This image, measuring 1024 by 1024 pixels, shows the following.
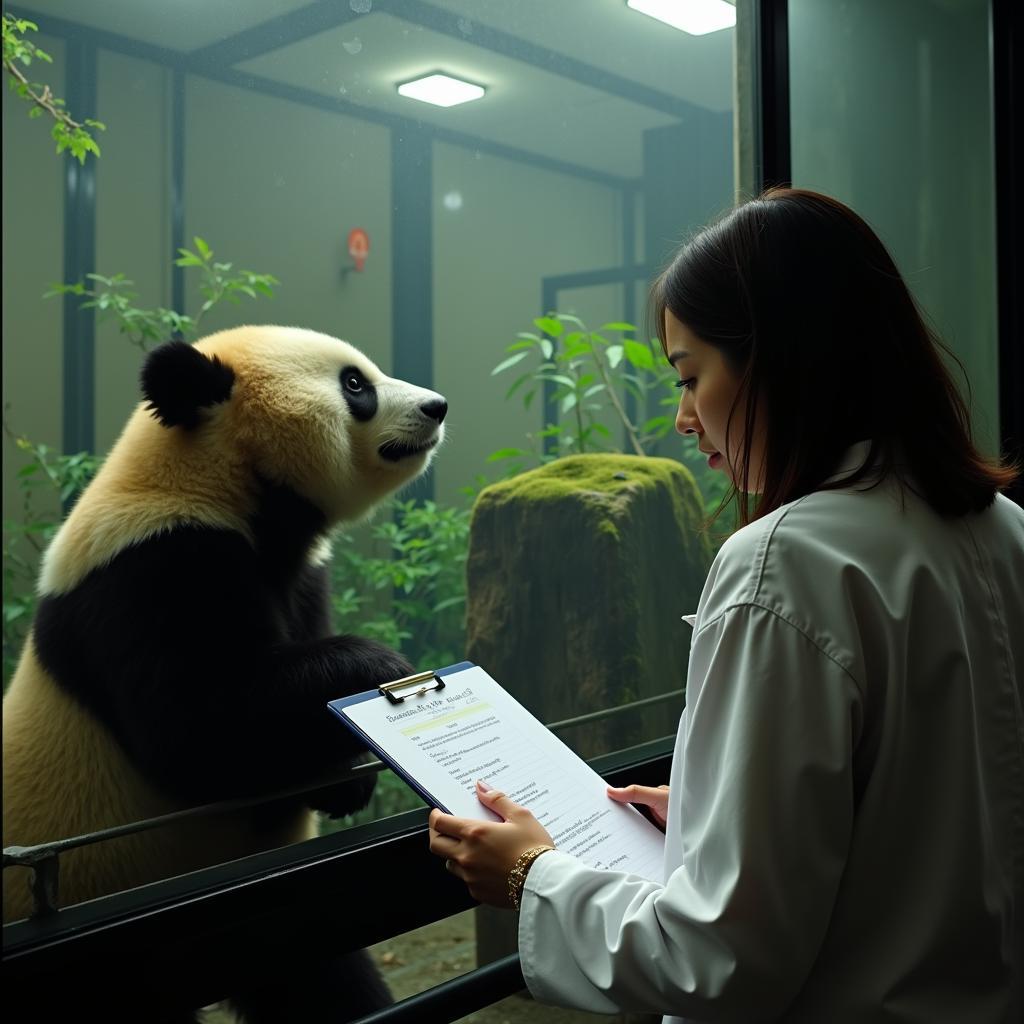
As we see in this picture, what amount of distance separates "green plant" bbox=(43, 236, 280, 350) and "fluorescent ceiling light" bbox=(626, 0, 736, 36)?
3.12 ft

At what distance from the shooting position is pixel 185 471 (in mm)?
1180

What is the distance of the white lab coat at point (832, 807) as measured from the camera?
2.30 ft

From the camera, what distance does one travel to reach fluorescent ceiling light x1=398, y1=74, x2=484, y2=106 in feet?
4.76

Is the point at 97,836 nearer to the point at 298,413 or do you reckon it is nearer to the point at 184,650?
the point at 184,650

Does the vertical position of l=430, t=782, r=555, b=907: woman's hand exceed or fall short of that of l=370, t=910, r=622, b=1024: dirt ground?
it exceeds it

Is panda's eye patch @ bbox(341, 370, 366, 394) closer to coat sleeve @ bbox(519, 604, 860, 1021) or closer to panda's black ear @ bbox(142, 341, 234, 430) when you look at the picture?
panda's black ear @ bbox(142, 341, 234, 430)

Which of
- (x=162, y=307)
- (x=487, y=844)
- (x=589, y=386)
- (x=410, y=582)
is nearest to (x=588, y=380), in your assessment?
(x=589, y=386)

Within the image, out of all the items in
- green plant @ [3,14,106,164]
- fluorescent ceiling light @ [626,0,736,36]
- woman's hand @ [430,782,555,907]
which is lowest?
woman's hand @ [430,782,555,907]

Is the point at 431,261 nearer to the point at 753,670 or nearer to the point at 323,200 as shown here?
the point at 323,200

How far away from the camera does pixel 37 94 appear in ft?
3.43

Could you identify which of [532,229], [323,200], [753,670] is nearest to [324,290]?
[323,200]

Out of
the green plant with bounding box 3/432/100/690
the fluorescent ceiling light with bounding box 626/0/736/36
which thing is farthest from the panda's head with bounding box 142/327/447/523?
the fluorescent ceiling light with bounding box 626/0/736/36

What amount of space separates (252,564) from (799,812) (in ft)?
2.25

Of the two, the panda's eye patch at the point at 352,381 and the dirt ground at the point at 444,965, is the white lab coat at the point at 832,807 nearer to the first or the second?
the panda's eye patch at the point at 352,381
